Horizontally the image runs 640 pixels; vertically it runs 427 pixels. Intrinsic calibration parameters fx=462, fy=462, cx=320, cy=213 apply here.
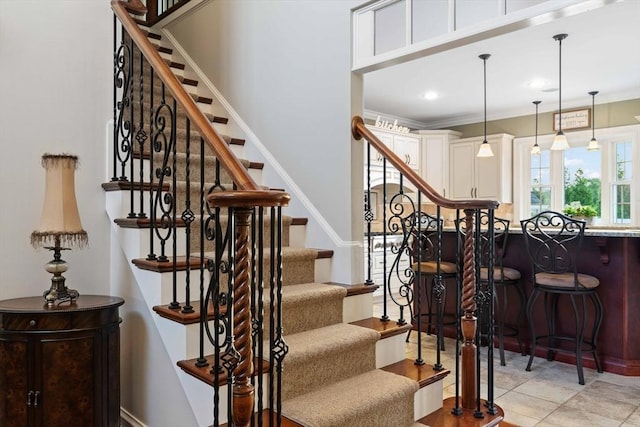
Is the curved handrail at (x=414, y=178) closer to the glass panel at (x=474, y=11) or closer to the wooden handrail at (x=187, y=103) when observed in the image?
the glass panel at (x=474, y=11)

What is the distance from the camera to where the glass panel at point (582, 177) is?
695 cm

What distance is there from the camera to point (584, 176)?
709 cm

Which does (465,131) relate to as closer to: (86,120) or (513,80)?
(513,80)

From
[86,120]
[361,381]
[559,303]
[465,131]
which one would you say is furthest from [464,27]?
[465,131]

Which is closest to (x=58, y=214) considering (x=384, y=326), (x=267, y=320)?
(x=267, y=320)

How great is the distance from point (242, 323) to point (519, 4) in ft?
6.17

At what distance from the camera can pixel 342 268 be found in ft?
9.52

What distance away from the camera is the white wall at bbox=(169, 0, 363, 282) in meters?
2.90

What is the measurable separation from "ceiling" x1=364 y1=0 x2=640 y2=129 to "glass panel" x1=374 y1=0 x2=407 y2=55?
188 cm

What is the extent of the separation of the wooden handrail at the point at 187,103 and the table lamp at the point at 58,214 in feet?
2.11

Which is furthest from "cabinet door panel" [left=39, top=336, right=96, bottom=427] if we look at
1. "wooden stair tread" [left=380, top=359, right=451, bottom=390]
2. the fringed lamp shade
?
"wooden stair tread" [left=380, top=359, right=451, bottom=390]

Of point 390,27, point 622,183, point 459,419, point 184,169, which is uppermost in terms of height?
point 390,27

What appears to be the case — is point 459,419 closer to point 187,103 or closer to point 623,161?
point 187,103

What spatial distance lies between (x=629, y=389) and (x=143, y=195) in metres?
3.42
